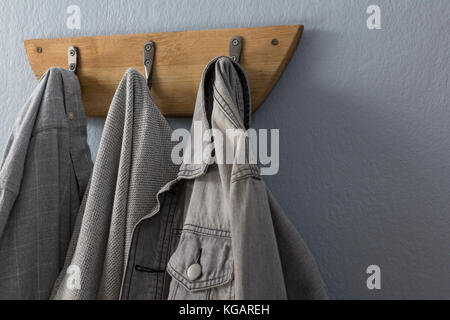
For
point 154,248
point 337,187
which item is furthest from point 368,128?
point 154,248

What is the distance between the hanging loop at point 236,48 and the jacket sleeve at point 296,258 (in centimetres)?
25

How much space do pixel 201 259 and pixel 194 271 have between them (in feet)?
0.06

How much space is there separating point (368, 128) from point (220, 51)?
0.87ft

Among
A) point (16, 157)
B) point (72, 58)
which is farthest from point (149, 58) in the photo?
point (16, 157)

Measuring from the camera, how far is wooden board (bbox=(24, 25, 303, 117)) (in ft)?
2.05

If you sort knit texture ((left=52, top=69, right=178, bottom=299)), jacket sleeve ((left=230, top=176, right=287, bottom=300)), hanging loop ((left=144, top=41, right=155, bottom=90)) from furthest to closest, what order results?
1. hanging loop ((left=144, top=41, right=155, bottom=90))
2. knit texture ((left=52, top=69, right=178, bottom=299))
3. jacket sleeve ((left=230, top=176, right=287, bottom=300))

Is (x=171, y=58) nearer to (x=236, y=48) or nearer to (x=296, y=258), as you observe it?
(x=236, y=48)

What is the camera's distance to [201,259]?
1.64ft

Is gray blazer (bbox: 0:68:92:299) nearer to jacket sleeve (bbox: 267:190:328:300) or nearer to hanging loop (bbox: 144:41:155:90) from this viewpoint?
hanging loop (bbox: 144:41:155:90)

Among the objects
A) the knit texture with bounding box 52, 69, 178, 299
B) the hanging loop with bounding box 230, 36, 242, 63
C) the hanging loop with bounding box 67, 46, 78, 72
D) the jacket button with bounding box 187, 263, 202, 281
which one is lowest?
the jacket button with bounding box 187, 263, 202, 281

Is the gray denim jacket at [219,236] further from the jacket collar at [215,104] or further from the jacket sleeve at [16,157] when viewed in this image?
the jacket sleeve at [16,157]

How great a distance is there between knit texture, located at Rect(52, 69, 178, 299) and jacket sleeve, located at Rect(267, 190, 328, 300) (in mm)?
184

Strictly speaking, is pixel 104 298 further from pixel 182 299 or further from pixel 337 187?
pixel 337 187

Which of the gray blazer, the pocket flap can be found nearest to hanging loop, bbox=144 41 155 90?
the gray blazer
